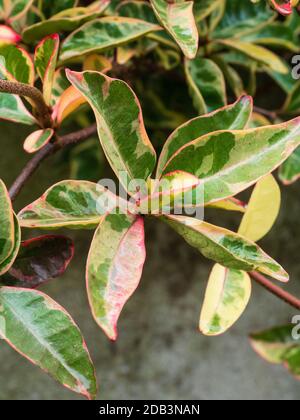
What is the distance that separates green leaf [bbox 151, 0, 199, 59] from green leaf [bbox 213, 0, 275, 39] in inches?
7.7

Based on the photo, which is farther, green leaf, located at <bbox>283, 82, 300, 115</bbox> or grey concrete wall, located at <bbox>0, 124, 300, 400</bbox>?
grey concrete wall, located at <bbox>0, 124, 300, 400</bbox>

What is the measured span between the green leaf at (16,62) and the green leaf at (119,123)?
0.13 metres

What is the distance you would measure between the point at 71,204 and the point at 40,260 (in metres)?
0.07

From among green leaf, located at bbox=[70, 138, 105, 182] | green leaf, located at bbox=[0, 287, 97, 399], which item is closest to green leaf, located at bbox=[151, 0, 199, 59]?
green leaf, located at bbox=[0, 287, 97, 399]

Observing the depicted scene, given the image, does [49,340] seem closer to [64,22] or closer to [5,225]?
[5,225]

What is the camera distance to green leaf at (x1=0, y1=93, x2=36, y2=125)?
0.64 meters

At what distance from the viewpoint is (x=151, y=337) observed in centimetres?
112

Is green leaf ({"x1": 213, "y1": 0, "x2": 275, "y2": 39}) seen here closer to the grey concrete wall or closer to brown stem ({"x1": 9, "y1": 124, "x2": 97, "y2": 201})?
brown stem ({"x1": 9, "y1": 124, "x2": 97, "y2": 201})

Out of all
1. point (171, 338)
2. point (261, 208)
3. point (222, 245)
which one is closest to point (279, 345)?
point (171, 338)

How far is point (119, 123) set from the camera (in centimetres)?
55

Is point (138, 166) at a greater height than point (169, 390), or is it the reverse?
point (138, 166)
